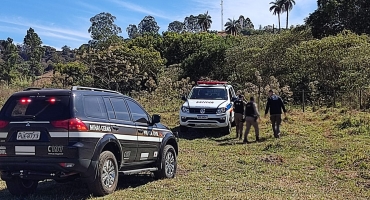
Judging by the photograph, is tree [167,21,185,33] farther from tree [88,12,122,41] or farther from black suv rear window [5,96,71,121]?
black suv rear window [5,96,71,121]

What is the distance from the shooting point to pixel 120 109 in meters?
8.24

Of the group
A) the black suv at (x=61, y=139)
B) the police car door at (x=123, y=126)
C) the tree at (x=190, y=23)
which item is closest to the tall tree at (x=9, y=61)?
the police car door at (x=123, y=126)

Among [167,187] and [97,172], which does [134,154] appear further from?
[97,172]

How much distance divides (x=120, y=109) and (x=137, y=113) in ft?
2.06

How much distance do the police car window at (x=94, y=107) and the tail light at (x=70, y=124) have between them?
0.33 meters

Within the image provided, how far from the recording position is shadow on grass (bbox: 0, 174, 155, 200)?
7.43 metres

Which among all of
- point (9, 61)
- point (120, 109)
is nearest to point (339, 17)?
point (120, 109)

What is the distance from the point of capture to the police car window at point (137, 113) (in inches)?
340

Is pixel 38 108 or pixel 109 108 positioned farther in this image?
pixel 109 108

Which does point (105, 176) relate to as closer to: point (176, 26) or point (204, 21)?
point (204, 21)

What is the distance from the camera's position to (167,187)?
836 centimetres

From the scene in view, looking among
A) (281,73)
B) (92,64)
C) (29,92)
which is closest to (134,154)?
(29,92)

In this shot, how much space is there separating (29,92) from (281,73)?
2743 cm

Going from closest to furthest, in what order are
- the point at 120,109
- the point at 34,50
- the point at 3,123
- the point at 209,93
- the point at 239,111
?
the point at 3,123
the point at 120,109
the point at 239,111
the point at 209,93
the point at 34,50
